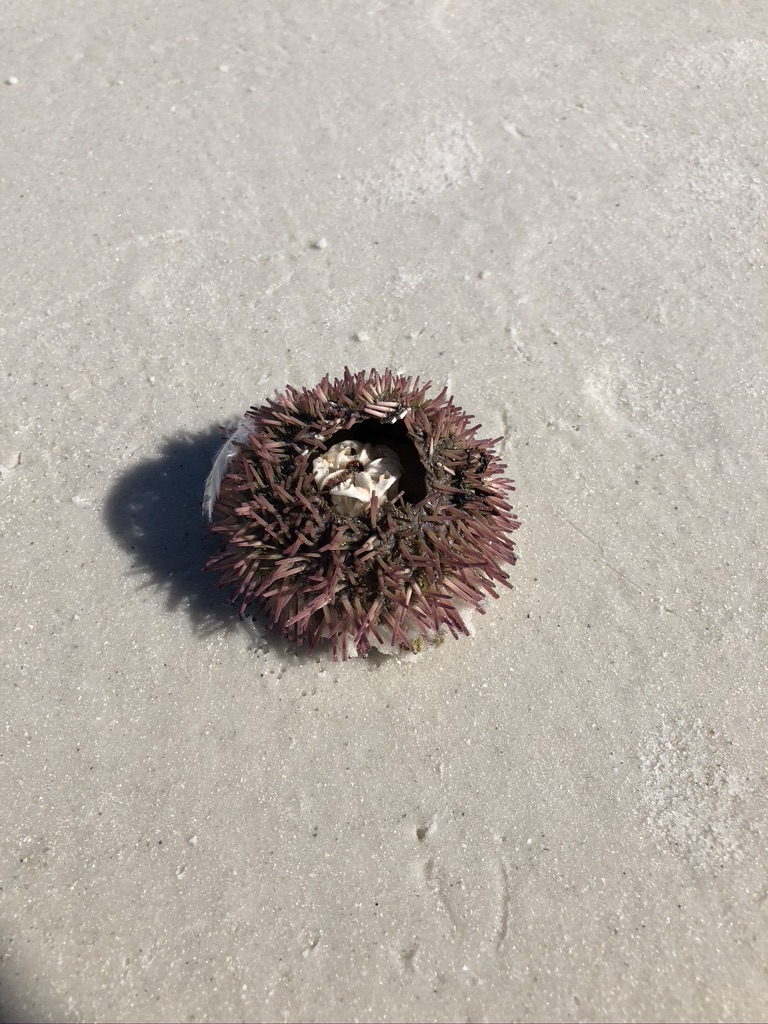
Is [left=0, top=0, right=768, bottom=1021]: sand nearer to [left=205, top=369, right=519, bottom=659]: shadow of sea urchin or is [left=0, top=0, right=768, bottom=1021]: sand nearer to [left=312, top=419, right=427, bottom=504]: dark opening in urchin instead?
[left=205, top=369, right=519, bottom=659]: shadow of sea urchin

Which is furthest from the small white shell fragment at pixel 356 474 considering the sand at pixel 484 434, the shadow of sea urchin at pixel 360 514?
the sand at pixel 484 434

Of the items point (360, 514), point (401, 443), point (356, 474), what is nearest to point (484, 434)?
point (401, 443)

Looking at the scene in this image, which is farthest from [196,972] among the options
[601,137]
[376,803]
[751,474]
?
[601,137]

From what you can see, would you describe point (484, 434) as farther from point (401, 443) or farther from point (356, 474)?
point (356, 474)

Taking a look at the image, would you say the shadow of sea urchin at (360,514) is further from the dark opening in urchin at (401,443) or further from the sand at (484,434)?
the sand at (484,434)

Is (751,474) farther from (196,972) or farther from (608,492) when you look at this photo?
(196,972)

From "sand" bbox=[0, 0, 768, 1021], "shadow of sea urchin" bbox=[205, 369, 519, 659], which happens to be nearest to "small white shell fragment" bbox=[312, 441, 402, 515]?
"shadow of sea urchin" bbox=[205, 369, 519, 659]
